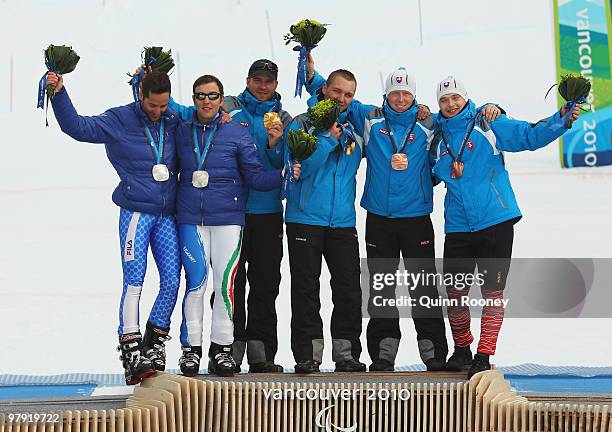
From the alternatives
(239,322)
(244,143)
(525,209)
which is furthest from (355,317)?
(525,209)

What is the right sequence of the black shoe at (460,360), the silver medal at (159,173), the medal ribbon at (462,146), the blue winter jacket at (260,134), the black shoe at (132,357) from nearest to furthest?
the black shoe at (132,357) < the silver medal at (159,173) < the medal ribbon at (462,146) < the black shoe at (460,360) < the blue winter jacket at (260,134)

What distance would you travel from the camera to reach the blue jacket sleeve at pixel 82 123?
241 inches

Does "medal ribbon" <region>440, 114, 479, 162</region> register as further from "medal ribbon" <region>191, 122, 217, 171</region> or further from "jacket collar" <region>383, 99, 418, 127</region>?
"medal ribbon" <region>191, 122, 217, 171</region>

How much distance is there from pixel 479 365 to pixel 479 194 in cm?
90

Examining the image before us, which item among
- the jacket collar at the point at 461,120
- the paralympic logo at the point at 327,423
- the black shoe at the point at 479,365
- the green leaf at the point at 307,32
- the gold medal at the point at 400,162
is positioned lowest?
the paralympic logo at the point at 327,423

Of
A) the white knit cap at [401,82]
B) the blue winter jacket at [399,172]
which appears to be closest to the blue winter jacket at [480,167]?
the blue winter jacket at [399,172]

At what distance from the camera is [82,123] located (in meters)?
6.19

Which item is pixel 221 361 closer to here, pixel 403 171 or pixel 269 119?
pixel 269 119

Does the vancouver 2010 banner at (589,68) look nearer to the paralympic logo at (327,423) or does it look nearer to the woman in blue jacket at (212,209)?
the woman in blue jacket at (212,209)

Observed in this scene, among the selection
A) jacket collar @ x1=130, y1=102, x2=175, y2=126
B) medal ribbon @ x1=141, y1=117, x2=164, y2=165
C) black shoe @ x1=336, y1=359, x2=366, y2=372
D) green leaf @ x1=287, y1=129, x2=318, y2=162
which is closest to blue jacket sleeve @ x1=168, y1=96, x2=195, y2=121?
jacket collar @ x1=130, y1=102, x2=175, y2=126

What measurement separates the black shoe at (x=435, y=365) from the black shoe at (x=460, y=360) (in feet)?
0.10

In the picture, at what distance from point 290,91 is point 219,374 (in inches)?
405

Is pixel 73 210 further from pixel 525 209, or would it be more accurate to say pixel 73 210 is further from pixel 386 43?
pixel 386 43

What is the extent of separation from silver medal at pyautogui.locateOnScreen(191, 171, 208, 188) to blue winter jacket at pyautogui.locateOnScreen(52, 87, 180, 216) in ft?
0.41
